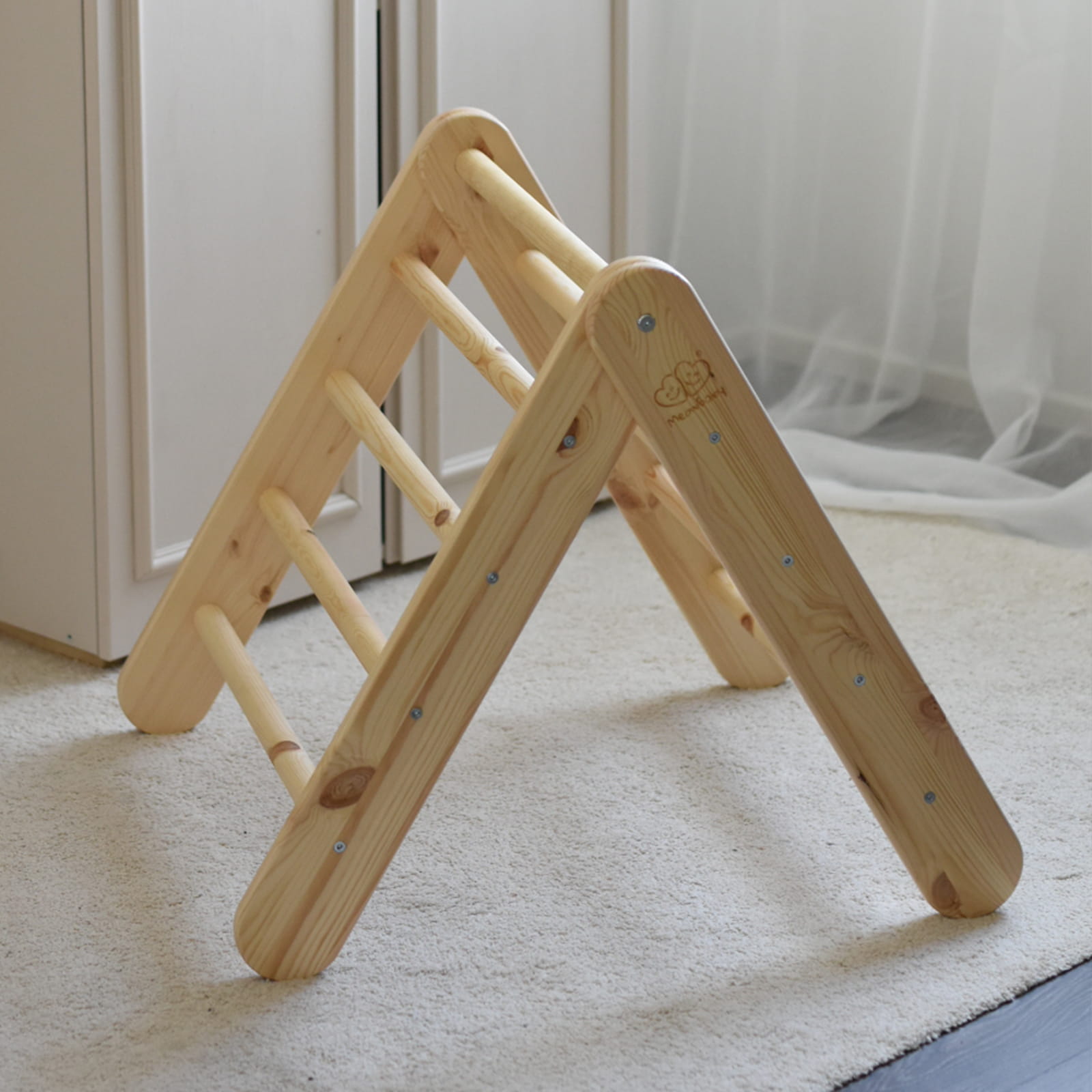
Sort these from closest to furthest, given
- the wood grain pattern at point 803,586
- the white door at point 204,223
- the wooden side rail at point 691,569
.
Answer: the wood grain pattern at point 803,586 → the wooden side rail at point 691,569 → the white door at point 204,223

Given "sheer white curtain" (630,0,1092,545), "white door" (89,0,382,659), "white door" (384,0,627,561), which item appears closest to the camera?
"white door" (89,0,382,659)

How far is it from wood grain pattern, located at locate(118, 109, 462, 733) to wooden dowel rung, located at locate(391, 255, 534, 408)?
0.14ft

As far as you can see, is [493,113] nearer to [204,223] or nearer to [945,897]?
[204,223]

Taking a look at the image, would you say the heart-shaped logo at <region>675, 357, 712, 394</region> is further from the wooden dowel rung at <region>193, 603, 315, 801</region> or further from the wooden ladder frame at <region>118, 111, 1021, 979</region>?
the wooden dowel rung at <region>193, 603, 315, 801</region>

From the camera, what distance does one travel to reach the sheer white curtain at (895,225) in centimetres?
205

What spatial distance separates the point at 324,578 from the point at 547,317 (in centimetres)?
32

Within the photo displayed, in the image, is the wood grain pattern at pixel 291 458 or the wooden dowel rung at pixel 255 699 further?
the wood grain pattern at pixel 291 458

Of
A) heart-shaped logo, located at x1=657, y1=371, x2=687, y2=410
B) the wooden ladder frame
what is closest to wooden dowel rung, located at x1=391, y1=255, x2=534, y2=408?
the wooden ladder frame

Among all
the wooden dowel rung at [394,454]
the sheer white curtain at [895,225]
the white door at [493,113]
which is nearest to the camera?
the wooden dowel rung at [394,454]

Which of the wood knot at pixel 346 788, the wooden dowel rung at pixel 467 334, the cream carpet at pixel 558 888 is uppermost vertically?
the wooden dowel rung at pixel 467 334

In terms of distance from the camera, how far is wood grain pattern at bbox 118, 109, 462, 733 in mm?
1358

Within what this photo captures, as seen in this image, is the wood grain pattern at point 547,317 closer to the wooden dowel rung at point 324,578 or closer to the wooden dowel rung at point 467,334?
the wooden dowel rung at point 467,334

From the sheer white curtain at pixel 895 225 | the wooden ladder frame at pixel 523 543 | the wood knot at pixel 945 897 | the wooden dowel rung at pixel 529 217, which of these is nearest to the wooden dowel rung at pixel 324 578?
the wooden ladder frame at pixel 523 543

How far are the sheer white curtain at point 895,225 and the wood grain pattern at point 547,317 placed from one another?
608 mm
